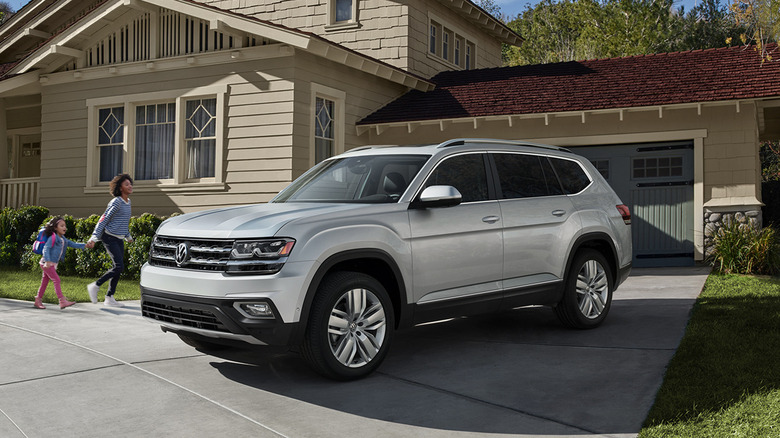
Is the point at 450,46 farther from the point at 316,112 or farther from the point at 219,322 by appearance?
the point at 219,322

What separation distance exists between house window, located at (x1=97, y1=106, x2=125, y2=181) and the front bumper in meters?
11.0

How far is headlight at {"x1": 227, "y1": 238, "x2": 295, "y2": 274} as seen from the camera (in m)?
5.26

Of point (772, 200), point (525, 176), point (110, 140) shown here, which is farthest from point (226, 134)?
point (772, 200)

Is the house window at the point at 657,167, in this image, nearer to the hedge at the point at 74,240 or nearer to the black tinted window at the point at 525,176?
the black tinted window at the point at 525,176

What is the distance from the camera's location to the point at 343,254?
18.2ft

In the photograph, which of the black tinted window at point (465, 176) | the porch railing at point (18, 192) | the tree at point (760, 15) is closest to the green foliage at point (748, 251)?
the tree at point (760, 15)

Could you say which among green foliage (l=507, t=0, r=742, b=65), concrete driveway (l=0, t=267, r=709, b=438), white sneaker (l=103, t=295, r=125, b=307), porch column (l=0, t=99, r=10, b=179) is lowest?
concrete driveway (l=0, t=267, r=709, b=438)

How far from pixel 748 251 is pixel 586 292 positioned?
668 cm

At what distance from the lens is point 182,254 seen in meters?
5.66

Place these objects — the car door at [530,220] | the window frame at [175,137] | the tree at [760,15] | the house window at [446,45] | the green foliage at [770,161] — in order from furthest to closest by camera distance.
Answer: the green foliage at [770,161], the house window at [446,45], the window frame at [175,137], the tree at [760,15], the car door at [530,220]

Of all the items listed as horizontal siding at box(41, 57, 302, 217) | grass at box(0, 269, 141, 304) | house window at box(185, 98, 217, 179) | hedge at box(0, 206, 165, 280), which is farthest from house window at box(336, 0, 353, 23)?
grass at box(0, 269, 141, 304)

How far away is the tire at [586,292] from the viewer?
7453 mm

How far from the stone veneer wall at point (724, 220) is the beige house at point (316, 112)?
0.13 ft

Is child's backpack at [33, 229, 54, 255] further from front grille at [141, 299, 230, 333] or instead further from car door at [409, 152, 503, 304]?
car door at [409, 152, 503, 304]
